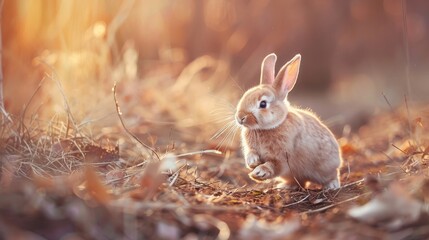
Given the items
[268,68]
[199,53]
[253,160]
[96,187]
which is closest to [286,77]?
[268,68]

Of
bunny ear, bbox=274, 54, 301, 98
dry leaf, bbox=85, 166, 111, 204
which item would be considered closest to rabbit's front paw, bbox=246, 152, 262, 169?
bunny ear, bbox=274, 54, 301, 98

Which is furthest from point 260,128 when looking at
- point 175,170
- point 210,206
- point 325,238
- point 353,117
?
point 353,117

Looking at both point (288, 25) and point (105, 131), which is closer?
point (105, 131)

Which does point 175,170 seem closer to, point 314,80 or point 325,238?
point 325,238

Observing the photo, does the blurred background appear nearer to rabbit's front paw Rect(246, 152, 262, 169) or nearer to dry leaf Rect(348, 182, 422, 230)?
rabbit's front paw Rect(246, 152, 262, 169)

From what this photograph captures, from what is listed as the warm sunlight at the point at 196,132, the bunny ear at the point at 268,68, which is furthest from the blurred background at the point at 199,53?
the bunny ear at the point at 268,68

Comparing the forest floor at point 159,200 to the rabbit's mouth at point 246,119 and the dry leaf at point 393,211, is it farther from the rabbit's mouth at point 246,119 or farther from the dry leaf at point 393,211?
the rabbit's mouth at point 246,119
